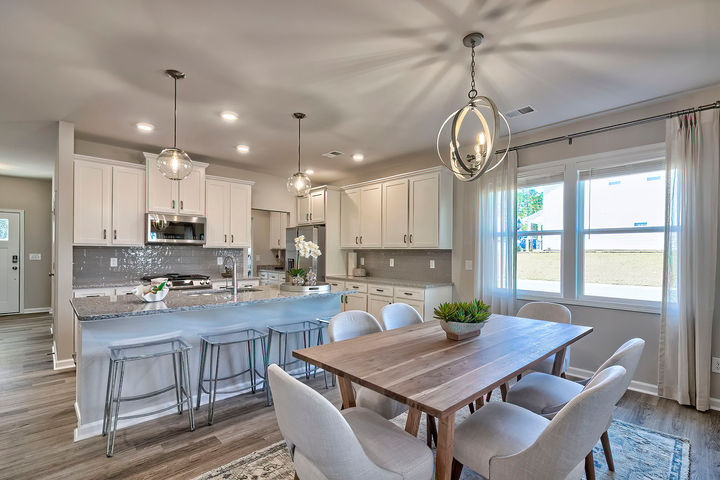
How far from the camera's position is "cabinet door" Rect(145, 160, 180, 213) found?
458 cm

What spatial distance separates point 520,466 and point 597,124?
353cm

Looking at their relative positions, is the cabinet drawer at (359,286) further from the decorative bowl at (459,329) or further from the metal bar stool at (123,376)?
the decorative bowl at (459,329)

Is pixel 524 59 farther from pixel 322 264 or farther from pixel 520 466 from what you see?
pixel 322 264

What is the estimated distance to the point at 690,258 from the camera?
9.57 feet

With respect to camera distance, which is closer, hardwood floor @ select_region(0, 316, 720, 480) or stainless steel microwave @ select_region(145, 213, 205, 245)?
hardwood floor @ select_region(0, 316, 720, 480)

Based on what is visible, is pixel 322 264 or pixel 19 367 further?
pixel 322 264

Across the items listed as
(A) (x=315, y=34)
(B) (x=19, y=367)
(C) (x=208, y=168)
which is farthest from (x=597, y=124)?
(B) (x=19, y=367)

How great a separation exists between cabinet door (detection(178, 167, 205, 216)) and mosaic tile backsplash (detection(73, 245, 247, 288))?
65cm

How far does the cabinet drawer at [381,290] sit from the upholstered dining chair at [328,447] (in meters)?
3.32

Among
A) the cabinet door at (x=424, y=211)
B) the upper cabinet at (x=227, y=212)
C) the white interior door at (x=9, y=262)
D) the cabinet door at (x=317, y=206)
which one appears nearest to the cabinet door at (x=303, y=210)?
the cabinet door at (x=317, y=206)

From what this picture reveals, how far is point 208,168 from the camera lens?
5.48 m

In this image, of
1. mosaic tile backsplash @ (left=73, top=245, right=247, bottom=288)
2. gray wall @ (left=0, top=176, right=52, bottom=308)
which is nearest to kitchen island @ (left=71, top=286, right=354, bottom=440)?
mosaic tile backsplash @ (left=73, top=245, right=247, bottom=288)

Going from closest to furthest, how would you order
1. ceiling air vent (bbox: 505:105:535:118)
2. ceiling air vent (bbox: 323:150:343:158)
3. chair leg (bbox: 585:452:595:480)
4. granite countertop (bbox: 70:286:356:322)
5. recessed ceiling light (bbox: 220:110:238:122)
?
chair leg (bbox: 585:452:595:480) < granite countertop (bbox: 70:286:356:322) < ceiling air vent (bbox: 505:105:535:118) < recessed ceiling light (bbox: 220:110:238:122) < ceiling air vent (bbox: 323:150:343:158)

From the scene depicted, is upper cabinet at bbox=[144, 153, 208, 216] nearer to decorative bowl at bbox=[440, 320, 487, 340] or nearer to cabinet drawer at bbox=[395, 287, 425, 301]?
cabinet drawer at bbox=[395, 287, 425, 301]
